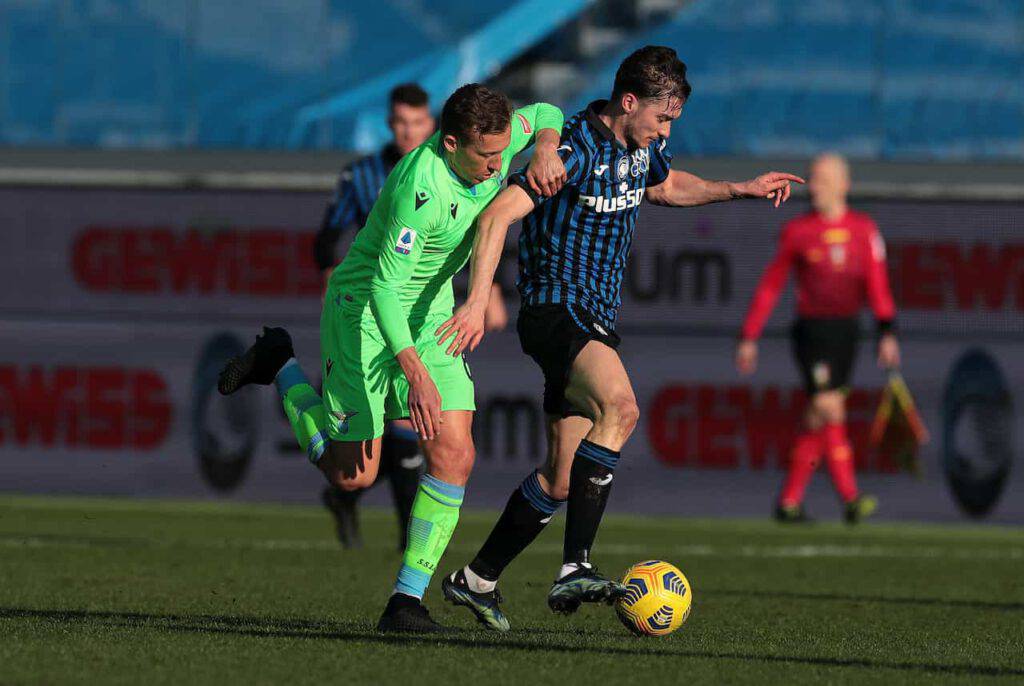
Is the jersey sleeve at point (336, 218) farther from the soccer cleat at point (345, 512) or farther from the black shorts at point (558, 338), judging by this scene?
the black shorts at point (558, 338)

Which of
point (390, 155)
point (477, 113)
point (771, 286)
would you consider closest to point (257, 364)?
point (477, 113)

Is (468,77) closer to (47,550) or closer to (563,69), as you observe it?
(563,69)

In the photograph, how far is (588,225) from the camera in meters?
6.52

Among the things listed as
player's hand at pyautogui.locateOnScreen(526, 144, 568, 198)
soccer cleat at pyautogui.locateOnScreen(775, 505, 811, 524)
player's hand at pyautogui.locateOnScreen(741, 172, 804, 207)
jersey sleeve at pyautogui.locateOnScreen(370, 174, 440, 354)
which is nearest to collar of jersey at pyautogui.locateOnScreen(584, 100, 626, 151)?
player's hand at pyautogui.locateOnScreen(526, 144, 568, 198)

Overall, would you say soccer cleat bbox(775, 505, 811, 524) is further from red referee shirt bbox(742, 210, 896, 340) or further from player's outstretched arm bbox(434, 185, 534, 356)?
player's outstretched arm bbox(434, 185, 534, 356)

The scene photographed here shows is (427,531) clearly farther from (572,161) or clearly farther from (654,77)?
(654,77)

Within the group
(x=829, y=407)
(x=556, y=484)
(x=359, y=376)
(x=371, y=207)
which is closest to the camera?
(x=359, y=376)

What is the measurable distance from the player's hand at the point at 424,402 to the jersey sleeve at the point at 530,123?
3.24 feet

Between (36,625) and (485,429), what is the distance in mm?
6622

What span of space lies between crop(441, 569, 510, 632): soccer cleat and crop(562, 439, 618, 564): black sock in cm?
32

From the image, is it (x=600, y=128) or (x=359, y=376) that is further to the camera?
(x=600, y=128)

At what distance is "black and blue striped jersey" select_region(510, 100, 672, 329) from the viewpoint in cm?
645

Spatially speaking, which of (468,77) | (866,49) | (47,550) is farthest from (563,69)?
(47,550)

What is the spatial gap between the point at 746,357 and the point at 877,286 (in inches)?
38.9
